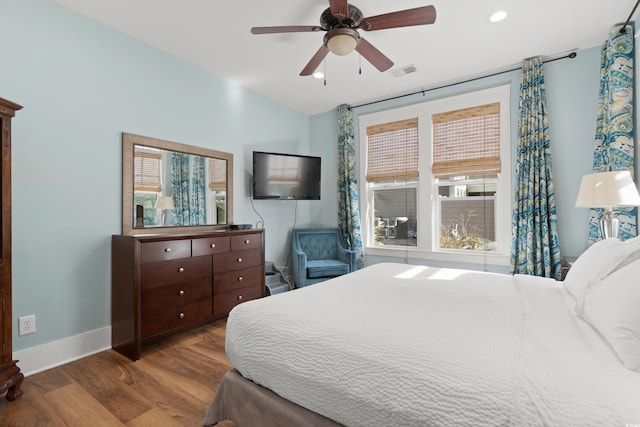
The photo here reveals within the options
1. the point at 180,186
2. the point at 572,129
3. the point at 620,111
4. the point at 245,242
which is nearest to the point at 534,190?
the point at 572,129

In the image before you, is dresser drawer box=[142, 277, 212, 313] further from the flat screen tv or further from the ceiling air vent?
the ceiling air vent

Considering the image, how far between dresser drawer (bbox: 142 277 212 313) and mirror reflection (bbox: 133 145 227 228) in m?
0.69

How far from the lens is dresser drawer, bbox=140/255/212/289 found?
250 centimetres

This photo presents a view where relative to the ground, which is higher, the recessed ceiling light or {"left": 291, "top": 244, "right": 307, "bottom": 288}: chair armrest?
the recessed ceiling light

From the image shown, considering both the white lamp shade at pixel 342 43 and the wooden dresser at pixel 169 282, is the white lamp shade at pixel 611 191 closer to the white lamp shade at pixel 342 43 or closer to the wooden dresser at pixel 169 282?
the white lamp shade at pixel 342 43

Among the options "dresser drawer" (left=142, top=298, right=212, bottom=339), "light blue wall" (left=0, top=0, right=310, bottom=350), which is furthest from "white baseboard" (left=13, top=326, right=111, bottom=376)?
"dresser drawer" (left=142, top=298, right=212, bottom=339)

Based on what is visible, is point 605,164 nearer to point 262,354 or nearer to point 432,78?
point 432,78

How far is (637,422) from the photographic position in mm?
690

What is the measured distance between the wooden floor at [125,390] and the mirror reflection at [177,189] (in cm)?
122

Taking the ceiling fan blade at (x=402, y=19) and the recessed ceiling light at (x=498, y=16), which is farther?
the recessed ceiling light at (x=498, y=16)

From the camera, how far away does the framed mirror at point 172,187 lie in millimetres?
2814

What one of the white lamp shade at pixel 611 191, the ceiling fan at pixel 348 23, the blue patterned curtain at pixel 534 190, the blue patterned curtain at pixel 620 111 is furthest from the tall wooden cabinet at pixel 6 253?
the blue patterned curtain at pixel 620 111

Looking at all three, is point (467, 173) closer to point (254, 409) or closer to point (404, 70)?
point (404, 70)

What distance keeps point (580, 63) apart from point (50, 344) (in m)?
5.45
